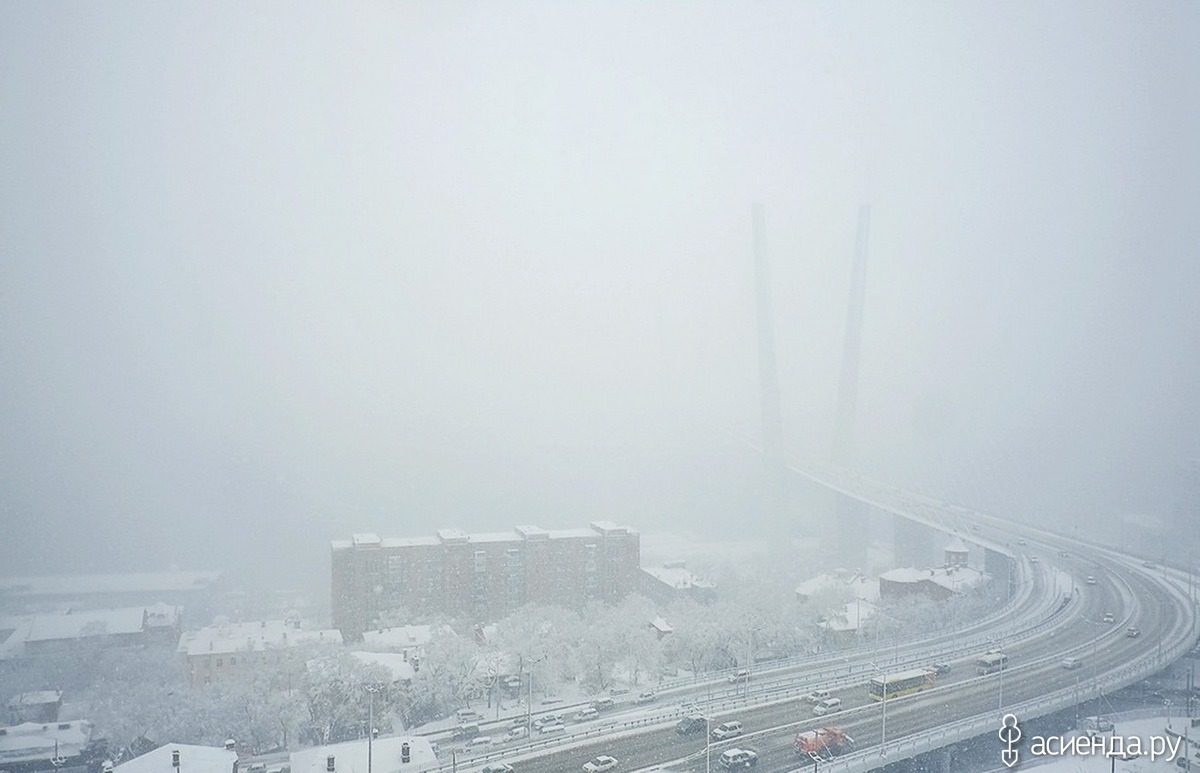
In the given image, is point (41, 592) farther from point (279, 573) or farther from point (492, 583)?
point (492, 583)

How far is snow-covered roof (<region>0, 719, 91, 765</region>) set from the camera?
246 inches

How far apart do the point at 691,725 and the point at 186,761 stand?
3.17 meters

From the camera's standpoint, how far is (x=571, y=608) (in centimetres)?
999

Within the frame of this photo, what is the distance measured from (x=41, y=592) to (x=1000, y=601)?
14.2 metres

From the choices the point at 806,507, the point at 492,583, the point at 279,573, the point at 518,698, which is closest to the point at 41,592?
the point at 279,573

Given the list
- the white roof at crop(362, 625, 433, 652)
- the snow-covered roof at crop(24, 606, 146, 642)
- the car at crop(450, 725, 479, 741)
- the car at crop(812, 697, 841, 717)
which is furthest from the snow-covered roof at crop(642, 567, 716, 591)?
the snow-covered roof at crop(24, 606, 146, 642)

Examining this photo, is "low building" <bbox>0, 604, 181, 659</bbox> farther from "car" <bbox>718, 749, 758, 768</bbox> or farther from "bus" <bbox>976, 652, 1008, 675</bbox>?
"bus" <bbox>976, 652, 1008, 675</bbox>

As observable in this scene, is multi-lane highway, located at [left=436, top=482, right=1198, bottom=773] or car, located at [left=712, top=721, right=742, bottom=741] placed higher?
car, located at [left=712, top=721, right=742, bottom=741]

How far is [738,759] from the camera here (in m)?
4.71

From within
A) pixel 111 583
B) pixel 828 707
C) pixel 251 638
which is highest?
pixel 828 707

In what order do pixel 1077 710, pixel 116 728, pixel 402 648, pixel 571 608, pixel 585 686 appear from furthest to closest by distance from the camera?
pixel 571 608 < pixel 402 648 < pixel 585 686 < pixel 116 728 < pixel 1077 710

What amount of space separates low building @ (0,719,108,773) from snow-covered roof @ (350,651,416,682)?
2.00 m

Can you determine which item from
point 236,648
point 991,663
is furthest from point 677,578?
point 236,648

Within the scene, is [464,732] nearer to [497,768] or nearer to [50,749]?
[497,768]
